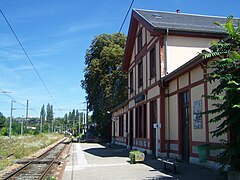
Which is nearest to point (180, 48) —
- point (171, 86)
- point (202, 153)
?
point (171, 86)

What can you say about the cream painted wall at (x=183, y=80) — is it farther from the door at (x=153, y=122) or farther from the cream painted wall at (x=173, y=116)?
the door at (x=153, y=122)

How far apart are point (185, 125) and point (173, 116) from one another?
53.6 inches

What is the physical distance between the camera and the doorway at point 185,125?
1393cm

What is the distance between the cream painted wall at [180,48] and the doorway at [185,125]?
287cm

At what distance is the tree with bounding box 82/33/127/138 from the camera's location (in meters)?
38.7

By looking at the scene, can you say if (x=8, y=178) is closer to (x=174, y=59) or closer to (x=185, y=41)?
(x=174, y=59)

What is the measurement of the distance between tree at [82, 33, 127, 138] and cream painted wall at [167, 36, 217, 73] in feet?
70.3

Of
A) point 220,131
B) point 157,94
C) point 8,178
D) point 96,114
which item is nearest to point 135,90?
point 157,94

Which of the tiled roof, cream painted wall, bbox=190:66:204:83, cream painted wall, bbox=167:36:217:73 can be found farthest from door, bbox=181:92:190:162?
the tiled roof

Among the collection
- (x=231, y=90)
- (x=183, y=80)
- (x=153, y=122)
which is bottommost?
(x=153, y=122)

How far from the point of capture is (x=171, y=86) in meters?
15.9

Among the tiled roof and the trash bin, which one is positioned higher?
the tiled roof

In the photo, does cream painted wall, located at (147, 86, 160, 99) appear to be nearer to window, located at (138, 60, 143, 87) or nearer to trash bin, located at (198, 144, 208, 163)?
window, located at (138, 60, 143, 87)

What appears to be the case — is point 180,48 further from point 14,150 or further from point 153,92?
point 14,150
